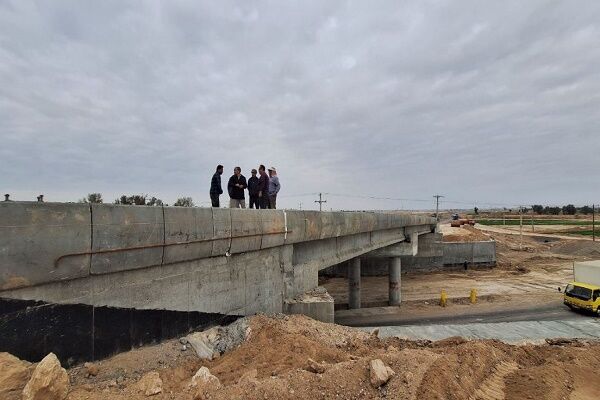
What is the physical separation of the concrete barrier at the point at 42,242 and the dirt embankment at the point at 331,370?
1.36m

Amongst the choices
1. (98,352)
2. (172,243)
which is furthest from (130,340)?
(172,243)

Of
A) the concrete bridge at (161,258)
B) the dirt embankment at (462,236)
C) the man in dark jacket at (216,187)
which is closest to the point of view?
the concrete bridge at (161,258)

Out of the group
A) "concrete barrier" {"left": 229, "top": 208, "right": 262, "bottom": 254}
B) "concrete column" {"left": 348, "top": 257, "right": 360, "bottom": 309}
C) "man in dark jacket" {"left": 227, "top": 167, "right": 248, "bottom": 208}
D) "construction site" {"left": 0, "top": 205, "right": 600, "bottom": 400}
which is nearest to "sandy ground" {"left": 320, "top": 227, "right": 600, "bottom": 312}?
"concrete column" {"left": 348, "top": 257, "right": 360, "bottom": 309}

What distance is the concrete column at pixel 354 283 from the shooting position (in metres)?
26.8

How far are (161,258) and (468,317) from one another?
22.4 meters

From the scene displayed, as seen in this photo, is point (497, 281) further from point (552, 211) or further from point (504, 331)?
point (552, 211)

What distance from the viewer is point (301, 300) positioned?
10.2m

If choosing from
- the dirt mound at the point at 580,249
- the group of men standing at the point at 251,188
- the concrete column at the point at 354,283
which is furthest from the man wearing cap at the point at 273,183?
the dirt mound at the point at 580,249

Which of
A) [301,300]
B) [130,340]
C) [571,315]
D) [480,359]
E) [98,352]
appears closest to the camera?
[98,352]

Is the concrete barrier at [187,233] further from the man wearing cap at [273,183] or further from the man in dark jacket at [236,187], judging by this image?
the man wearing cap at [273,183]

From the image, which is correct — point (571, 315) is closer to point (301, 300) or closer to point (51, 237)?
point (301, 300)

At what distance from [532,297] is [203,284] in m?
29.2

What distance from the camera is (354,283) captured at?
2698 cm

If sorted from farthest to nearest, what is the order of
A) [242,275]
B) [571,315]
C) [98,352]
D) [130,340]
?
[571,315]
[242,275]
[130,340]
[98,352]
